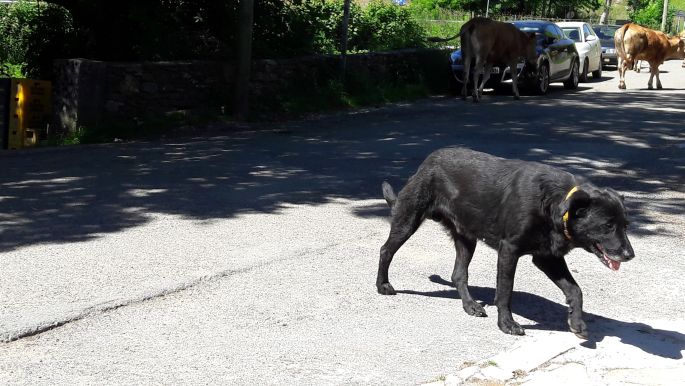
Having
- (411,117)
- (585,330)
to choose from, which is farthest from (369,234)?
(411,117)

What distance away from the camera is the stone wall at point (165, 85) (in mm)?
15766

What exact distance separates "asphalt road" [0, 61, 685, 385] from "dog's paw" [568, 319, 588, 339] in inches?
9.5

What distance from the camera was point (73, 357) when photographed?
18.1ft

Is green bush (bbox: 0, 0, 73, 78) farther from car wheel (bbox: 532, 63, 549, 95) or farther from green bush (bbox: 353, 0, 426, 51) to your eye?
car wheel (bbox: 532, 63, 549, 95)

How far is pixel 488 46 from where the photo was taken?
21125 mm

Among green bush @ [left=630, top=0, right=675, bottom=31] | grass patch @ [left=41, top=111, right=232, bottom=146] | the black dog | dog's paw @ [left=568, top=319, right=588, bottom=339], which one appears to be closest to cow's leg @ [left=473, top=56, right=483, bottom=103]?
grass patch @ [left=41, top=111, right=232, bottom=146]

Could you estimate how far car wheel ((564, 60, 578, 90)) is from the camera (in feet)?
81.5

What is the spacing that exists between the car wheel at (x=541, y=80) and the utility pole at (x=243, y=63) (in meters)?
7.99

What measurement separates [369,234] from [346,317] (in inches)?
98.6

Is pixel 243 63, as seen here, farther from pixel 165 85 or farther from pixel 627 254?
pixel 627 254

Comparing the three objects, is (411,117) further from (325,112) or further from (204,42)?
(204,42)

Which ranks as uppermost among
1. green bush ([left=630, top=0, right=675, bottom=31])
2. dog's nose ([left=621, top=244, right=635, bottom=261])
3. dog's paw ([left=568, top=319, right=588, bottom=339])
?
green bush ([left=630, top=0, right=675, bottom=31])

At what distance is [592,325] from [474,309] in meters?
0.77

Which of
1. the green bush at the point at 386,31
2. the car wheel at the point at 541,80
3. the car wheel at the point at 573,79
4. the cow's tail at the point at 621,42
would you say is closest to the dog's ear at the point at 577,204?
the car wheel at the point at 541,80
